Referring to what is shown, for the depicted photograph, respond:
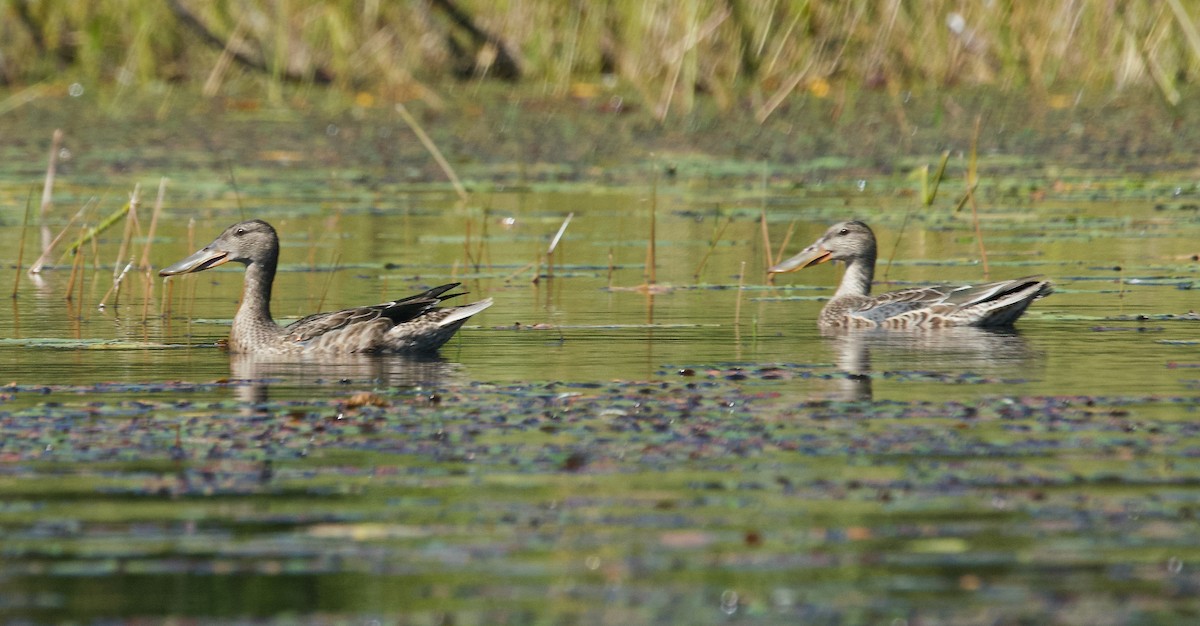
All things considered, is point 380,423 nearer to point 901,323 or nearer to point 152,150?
point 901,323

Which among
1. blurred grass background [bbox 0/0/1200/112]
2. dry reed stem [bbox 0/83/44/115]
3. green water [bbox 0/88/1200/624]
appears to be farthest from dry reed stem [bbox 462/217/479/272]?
blurred grass background [bbox 0/0/1200/112]

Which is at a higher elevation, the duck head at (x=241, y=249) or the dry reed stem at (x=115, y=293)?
the duck head at (x=241, y=249)

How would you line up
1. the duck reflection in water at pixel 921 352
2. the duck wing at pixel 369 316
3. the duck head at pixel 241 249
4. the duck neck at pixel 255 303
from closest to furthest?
the duck reflection in water at pixel 921 352
the duck wing at pixel 369 316
the duck neck at pixel 255 303
the duck head at pixel 241 249

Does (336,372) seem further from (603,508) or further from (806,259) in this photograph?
(806,259)

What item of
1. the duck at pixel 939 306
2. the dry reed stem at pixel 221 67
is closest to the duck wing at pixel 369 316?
the duck at pixel 939 306

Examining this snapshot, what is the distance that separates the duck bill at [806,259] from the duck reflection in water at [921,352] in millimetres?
1218

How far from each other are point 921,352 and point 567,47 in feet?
38.1

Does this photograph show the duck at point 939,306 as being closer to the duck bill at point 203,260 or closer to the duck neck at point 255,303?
the duck neck at point 255,303

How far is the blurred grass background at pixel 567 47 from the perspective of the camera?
61.1 ft

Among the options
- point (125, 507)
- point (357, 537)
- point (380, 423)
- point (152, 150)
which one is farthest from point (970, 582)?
point (152, 150)

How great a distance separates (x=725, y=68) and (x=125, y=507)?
15645 mm

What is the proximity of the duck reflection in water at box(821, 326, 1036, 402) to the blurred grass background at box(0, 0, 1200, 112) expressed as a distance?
7374 millimetres

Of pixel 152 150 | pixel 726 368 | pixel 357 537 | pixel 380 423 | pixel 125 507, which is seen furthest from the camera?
pixel 152 150

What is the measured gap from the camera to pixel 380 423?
643 cm
